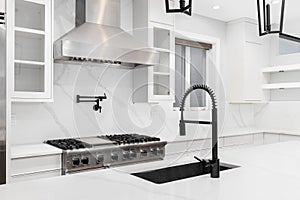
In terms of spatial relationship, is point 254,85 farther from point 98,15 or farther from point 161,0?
point 98,15

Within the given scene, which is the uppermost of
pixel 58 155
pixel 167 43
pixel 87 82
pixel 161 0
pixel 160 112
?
pixel 161 0

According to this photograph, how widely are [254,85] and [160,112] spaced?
1.71 m

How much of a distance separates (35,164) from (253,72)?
3572mm

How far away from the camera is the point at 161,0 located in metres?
3.62

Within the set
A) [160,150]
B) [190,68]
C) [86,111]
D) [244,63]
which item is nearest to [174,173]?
[160,150]

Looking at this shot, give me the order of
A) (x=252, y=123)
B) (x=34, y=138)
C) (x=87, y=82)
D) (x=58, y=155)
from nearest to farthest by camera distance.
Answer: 1. (x=58, y=155)
2. (x=34, y=138)
3. (x=87, y=82)
4. (x=252, y=123)

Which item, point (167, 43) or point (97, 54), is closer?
point (97, 54)

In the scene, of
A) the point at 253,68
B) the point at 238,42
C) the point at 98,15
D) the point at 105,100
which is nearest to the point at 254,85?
the point at 253,68

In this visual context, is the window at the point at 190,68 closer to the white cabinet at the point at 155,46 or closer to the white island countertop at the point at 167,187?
the white cabinet at the point at 155,46

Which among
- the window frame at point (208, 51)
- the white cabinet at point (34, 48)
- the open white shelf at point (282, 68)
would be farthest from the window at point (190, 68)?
the white cabinet at point (34, 48)

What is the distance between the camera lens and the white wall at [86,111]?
3074 millimetres

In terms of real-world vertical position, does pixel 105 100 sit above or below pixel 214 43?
below

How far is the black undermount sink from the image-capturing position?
171 cm

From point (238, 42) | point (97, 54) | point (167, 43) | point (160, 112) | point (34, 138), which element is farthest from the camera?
point (238, 42)
